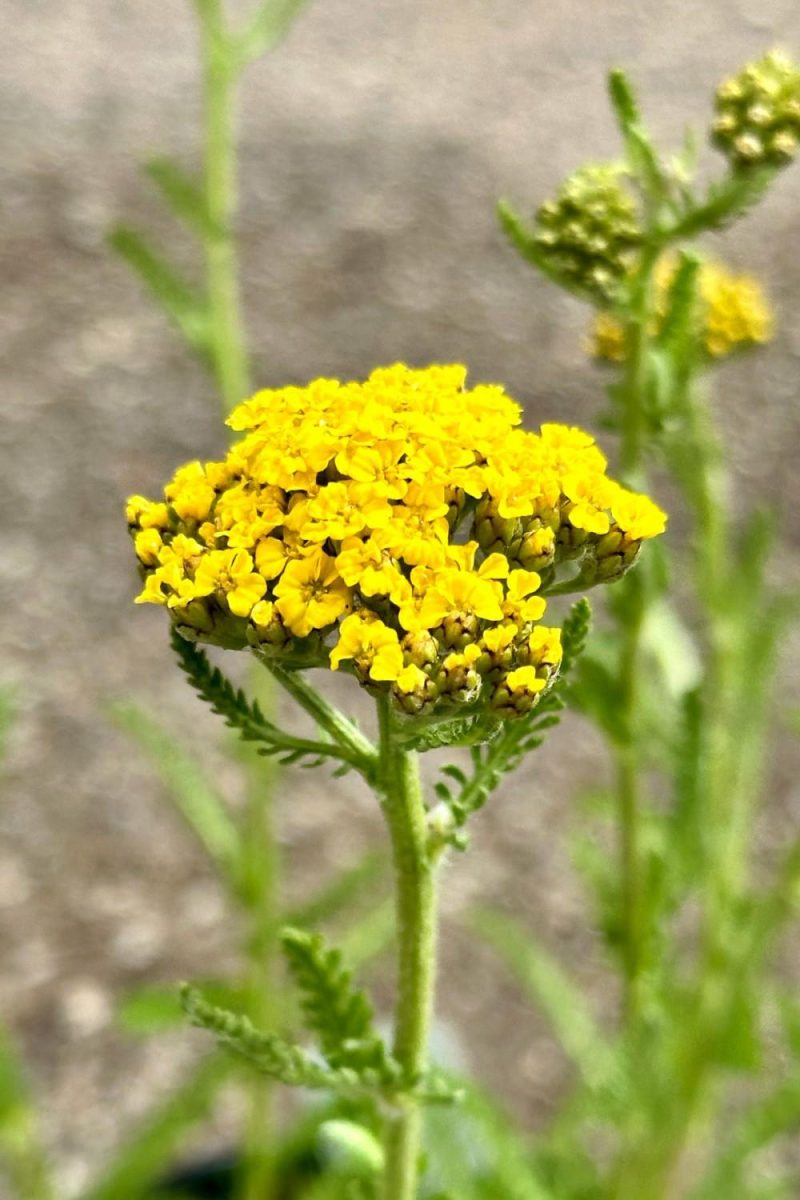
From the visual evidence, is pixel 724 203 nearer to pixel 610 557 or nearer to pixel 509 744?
pixel 610 557

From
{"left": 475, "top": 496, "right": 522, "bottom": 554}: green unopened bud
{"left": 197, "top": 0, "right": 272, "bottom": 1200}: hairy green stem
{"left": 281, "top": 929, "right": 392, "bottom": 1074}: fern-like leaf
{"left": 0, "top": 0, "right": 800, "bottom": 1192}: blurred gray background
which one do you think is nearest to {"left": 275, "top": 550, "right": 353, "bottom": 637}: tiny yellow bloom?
{"left": 475, "top": 496, "right": 522, "bottom": 554}: green unopened bud

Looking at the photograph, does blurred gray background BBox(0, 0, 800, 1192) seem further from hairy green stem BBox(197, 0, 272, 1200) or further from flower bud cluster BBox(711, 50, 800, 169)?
flower bud cluster BBox(711, 50, 800, 169)

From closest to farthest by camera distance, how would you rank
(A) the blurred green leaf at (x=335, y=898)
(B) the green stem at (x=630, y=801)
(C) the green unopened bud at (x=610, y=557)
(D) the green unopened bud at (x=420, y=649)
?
(D) the green unopened bud at (x=420, y=649)
(C) the green unopened bud at (x=610, y=557)
(B) the green stem at (x=630, y=801)
(A) the blurred green leaf at (x=335, y=898)

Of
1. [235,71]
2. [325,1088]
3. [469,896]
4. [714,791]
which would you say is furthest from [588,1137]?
[235,71]

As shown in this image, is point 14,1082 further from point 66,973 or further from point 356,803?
point 356,803

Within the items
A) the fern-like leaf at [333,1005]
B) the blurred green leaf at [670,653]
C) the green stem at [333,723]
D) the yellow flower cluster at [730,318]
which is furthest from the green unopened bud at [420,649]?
the yellow flower cluster at [730,318]

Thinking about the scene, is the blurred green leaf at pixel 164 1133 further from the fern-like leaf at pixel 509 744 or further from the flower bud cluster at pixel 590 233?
the flower bud cluster at pixel 590 233

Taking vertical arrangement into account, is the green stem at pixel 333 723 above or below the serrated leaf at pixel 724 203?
below
